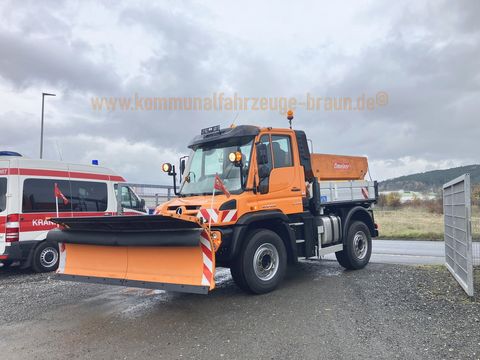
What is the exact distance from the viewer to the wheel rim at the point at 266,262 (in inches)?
262

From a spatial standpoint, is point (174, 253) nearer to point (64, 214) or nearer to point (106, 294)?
point (106, 294)

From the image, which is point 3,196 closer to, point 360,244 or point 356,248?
point 356,248

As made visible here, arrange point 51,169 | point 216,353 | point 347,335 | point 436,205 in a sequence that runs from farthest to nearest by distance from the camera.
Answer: point 436,205, point 51,169, point 347,335, point 216,353

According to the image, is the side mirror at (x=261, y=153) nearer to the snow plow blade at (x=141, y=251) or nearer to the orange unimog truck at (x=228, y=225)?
the orange unimog truck at (x=228, y=225)

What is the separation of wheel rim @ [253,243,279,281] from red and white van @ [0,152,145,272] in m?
5.51

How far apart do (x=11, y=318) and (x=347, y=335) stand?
473 cm

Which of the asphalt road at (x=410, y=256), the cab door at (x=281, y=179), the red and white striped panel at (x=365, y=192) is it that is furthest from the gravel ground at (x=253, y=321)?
the asphalt road at (x=410, y=256)

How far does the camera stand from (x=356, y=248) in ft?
30.2

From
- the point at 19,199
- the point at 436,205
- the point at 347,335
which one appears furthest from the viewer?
the point at 436,205

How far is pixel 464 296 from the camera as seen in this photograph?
6312 mm

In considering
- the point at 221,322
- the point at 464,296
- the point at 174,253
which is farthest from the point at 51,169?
the point at 464,296

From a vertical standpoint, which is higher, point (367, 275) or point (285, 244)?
point (285, 244)

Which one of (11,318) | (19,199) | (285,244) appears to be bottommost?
(11,318)

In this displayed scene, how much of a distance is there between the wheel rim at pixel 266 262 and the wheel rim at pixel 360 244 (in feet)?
9.46
